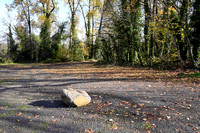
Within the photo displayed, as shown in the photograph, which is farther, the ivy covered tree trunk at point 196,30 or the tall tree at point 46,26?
the tall tree at point 46,26

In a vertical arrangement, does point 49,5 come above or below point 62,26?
above

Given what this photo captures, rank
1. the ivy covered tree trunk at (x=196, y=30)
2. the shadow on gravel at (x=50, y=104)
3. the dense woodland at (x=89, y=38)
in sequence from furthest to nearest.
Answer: the dense woodland at (x=89, y=38), the ivy covered tree trunk at (x=196, y=30), the shadow on gravel at (x=50, y=104)

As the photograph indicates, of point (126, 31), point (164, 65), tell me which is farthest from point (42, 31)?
point (164, 65)

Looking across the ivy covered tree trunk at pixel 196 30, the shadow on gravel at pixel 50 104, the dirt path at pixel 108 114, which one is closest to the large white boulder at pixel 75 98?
the dirt path at pixel 108 114

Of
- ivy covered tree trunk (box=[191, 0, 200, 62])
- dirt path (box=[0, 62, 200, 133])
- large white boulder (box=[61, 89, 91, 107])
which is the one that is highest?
ivy covered tree trunk (box=[191, 0, 200, 62])

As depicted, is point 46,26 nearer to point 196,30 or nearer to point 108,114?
point 196,30

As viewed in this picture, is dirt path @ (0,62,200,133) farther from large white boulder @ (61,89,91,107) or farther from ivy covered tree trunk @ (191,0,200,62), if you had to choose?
ivy covered tree trunk @ (191,0,200,62)

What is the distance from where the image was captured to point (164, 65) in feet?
45.6

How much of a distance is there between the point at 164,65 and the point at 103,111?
37.2 ft

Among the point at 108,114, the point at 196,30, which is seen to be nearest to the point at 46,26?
the point at 196,30

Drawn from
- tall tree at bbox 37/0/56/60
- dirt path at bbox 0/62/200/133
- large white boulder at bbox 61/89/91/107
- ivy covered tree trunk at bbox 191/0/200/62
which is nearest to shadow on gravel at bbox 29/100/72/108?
dirt path at bbox 0/62/200/133

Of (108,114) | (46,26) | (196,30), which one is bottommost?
(108,114)

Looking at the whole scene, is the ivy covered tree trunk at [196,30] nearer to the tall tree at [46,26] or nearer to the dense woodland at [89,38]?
the dense woodland at [89,38]

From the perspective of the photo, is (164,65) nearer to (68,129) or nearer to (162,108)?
(162,108)
